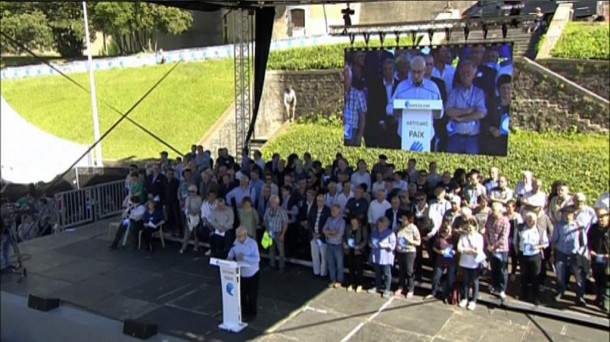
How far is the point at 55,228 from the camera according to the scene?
41.7 feet

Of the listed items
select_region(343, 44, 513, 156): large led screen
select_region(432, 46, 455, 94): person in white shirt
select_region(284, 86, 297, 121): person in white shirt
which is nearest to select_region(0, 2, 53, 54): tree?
select_region(284, 86, 297, 121): person in white shirt

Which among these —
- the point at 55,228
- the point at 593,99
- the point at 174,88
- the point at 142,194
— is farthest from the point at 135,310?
the point at 174,88

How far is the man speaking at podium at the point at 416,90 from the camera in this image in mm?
11516

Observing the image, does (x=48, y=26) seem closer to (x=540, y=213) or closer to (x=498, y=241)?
(x=498, y=241)

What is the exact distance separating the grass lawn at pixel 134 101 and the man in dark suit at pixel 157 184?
35.3ft

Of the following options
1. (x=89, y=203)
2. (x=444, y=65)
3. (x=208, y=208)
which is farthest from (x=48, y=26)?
(x=444, y=65)

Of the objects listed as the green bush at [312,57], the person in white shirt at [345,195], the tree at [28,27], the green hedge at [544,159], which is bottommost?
A: the green hedge at [544,159]

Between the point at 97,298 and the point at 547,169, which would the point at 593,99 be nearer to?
the point at 547,169

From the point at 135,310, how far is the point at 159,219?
2.82 m

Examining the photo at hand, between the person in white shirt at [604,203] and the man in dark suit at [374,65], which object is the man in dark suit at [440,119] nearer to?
the man in dark suit at [374,65]

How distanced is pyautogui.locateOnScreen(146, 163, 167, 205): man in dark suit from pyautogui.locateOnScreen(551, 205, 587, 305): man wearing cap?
7102mm

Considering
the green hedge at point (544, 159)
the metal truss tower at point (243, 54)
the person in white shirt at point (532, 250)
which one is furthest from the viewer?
the green hedge at point (544, 159)

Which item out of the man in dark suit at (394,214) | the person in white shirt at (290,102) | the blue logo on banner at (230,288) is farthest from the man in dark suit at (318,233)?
the person in white shirt at (290,102)

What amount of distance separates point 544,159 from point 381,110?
6.30 metres
